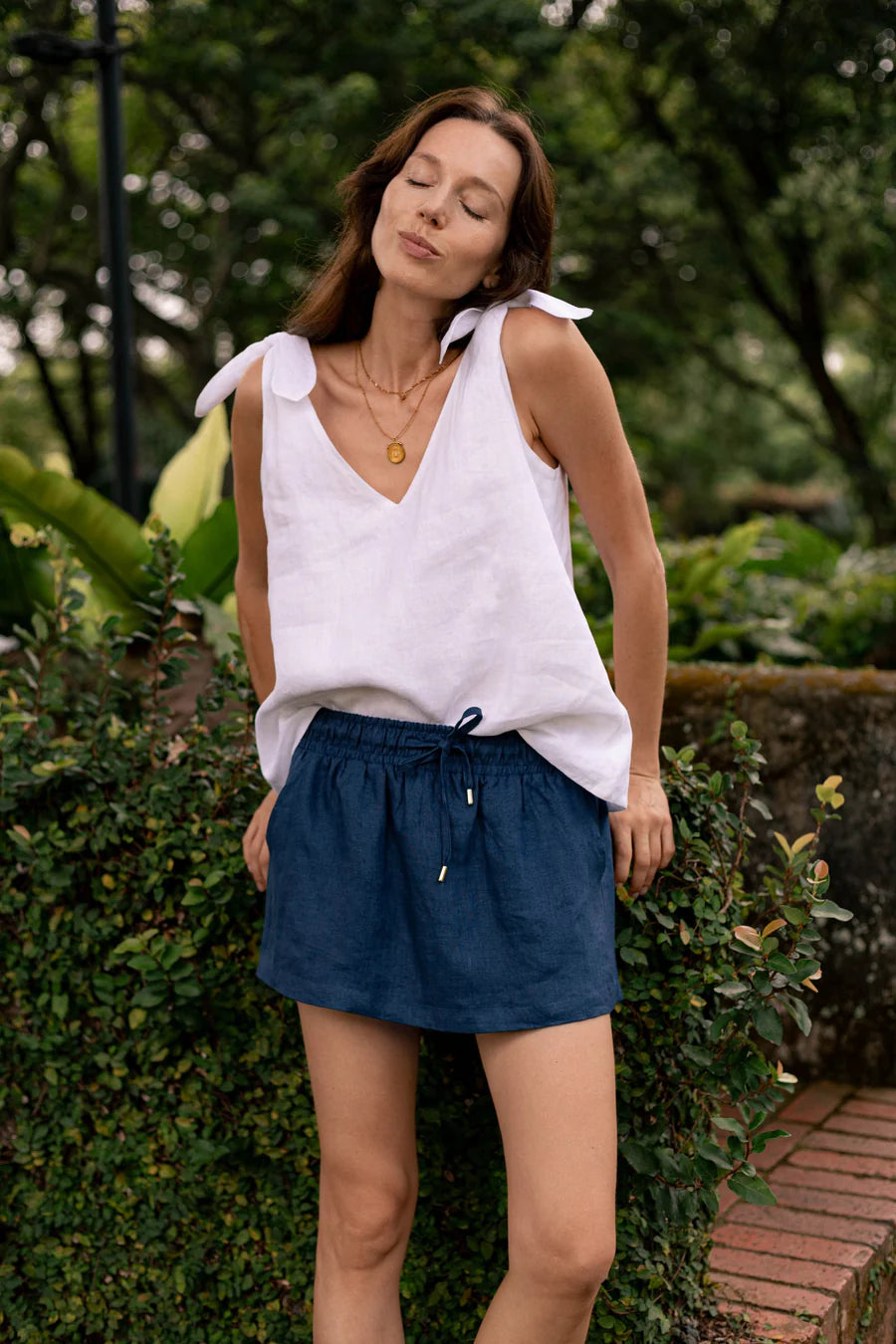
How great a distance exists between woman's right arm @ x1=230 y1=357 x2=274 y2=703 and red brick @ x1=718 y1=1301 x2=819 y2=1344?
4.54ft

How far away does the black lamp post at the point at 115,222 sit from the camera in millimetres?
6363

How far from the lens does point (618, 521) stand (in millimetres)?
1995

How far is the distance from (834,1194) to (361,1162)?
1.52 metres

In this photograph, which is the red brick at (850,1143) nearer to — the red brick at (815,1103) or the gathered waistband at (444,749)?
Result: the red brick at (815,1103)

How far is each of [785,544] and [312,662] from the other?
6081 millimetres

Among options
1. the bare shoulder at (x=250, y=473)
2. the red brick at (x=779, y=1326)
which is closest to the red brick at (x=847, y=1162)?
the red brick at (x=779, y=1326)

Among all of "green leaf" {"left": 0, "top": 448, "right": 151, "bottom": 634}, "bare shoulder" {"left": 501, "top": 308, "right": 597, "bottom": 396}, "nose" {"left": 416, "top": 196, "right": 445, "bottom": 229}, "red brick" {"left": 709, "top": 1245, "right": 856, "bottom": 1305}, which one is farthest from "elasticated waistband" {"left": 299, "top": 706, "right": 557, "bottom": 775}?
"green leaf" {"left": 0, "top": 448, "right": 151, "bottom": 634}

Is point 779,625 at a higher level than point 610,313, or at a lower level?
lower

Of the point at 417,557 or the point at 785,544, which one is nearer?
the point at 417,557

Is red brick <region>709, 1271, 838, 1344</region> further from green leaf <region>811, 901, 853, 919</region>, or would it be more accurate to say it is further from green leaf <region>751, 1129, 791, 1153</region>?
green leaf <region>811, 901, 853, 919</region>

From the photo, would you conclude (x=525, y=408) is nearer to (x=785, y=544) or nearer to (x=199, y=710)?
(x=199, y=710)

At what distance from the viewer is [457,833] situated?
187 centimetres

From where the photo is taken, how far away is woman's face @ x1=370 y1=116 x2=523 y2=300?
1959 mm

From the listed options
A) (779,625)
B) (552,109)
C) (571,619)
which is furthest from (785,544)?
(552,109)
